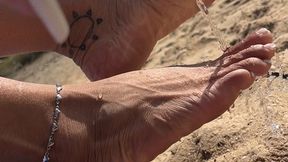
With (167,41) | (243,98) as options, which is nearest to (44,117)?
(243,98)

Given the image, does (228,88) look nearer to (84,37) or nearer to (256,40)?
(256,40)

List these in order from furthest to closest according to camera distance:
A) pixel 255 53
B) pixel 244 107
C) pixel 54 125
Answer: pixel 244 107
pixel 255 53
pixel 54 125

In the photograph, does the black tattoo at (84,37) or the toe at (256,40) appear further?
the black tattoo at (84,37)

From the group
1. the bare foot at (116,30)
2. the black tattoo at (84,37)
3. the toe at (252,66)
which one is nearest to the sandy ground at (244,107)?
the toe at (252,66)

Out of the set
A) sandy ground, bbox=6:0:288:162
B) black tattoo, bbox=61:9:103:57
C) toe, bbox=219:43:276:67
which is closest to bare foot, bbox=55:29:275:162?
toe, bbox=219:43:276:67

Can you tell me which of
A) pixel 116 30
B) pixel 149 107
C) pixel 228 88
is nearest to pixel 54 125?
pixel 149 107

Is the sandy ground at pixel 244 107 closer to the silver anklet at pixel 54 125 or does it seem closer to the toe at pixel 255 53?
the toe at pixel 255 53
